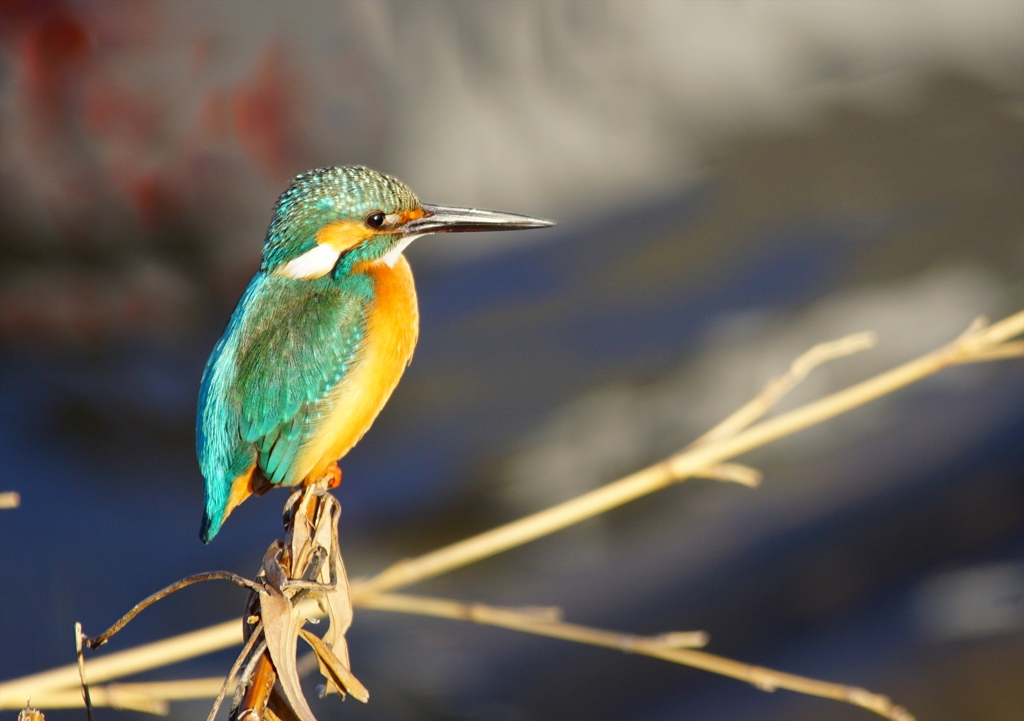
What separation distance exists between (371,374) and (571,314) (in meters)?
1.22

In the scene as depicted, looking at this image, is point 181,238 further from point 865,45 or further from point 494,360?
point 865,45

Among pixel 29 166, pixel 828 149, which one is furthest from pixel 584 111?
pixel 29 166

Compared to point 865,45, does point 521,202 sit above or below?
below

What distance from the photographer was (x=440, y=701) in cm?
219

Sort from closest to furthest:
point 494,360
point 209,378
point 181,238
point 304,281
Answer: point 209,378 → point 304,281 → point 181,238 → point 494,360

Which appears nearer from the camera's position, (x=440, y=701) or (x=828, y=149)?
(x=440, y=701)

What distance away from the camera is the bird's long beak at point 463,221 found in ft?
4.53

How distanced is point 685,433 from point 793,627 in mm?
514

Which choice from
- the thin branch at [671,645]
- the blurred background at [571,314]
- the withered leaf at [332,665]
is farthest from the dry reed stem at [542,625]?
the blurred background at [571,314]

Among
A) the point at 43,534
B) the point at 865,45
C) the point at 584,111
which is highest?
the point at 865,45

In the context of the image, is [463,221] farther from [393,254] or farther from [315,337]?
[315,337]

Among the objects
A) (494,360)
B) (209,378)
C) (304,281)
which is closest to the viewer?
(209,378)

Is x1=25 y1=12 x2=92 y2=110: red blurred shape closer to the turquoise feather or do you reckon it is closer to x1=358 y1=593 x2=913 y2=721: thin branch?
the turquoise feather

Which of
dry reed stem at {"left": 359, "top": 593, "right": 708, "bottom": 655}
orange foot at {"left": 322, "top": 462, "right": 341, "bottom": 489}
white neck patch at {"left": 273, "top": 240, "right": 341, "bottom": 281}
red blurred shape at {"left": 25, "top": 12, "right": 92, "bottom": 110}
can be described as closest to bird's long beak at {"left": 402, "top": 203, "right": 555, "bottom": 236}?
white neck patch at {"left": 273, "top": 240, "right": 341, "bottom": 281}
